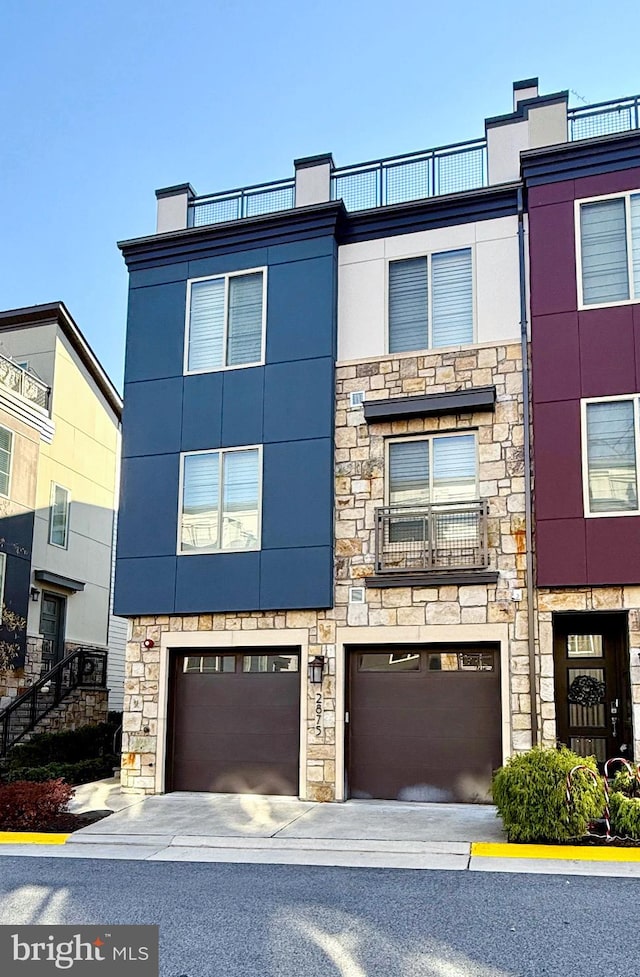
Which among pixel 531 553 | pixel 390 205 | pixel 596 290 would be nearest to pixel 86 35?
pixel 390 205

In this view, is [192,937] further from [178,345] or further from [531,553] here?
[178,345]

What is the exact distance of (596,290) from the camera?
43.2 feet

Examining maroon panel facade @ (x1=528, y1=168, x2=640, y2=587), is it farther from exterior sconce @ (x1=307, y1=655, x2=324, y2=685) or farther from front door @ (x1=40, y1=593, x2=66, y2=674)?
front door @ (x1=40, y1=593, x2=66, y2=674)

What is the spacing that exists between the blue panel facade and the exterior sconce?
0.79m

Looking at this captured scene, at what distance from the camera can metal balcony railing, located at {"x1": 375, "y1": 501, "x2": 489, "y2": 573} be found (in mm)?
13148

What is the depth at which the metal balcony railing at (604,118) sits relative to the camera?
1348cm

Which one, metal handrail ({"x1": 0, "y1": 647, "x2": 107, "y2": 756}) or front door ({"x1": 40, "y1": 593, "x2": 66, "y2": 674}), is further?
front door ({"x1": 40, "y1": 593, "x2": 66, "y2": 674})

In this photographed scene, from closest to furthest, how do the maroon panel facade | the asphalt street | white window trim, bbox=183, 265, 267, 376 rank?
1. the asphalt street
2. the maroon panel facade
3. white window trim, bbox=183, 265, 267, 376

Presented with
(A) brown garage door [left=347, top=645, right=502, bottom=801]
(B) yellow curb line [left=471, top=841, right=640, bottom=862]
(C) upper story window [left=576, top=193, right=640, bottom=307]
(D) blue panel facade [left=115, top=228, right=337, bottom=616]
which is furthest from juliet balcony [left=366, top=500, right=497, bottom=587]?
(B) yellow curb line [left=471, top=841, right=640, bottom=862]

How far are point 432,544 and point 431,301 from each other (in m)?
3.73

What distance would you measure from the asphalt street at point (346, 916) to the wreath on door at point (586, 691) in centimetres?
505

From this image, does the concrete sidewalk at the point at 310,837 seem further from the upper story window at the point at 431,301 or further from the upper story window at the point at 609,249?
the upper story window at the point at 609,249

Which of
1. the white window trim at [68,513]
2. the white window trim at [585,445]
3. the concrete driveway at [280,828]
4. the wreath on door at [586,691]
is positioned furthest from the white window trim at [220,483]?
the white window trim at [68,513]

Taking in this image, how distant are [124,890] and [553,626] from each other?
6.89 metres
